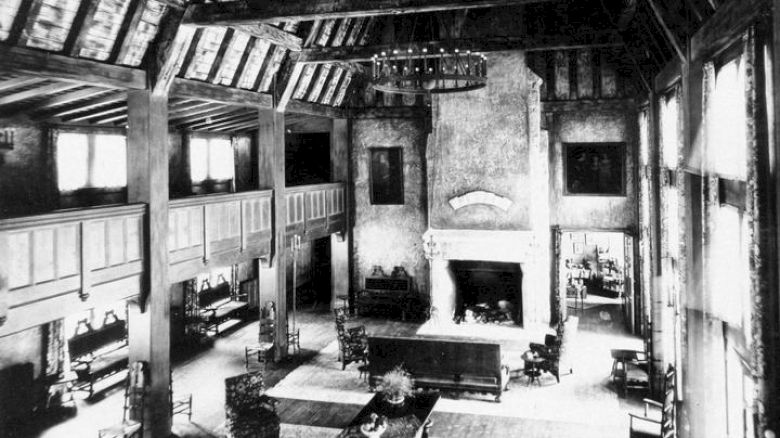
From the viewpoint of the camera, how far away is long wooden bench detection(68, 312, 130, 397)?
12.3 m

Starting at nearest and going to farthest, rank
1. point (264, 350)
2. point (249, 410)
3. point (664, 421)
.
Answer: point (664, 421), point (249, 410), point (264, 350)

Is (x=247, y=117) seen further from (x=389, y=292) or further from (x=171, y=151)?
(x=389, y=292)

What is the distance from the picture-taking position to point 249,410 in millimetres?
9430

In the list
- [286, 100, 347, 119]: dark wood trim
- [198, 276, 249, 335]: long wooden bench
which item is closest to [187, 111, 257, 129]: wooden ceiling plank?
[286, 100, 347, 119]: dark wood trim

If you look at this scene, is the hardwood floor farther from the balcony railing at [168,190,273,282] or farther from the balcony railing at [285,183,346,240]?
the balcony railing at [285,183,346,240]

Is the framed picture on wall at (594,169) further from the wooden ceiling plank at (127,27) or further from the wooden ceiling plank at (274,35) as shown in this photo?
the wooden ceiling plank at (127,27)

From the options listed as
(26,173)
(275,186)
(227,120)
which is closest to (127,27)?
(26,173)

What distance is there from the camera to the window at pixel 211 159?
1645 cm

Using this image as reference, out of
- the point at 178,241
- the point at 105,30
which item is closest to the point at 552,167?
the point at 178,241

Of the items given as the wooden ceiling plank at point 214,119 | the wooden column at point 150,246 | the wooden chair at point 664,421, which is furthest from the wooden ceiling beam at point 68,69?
the wooden chair at point 664,421

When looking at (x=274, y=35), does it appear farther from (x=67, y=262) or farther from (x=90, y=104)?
(x=67, y=262)

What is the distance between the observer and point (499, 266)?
16406 mm

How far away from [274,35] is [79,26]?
4.29m

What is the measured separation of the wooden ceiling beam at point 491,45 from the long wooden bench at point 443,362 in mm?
5826
